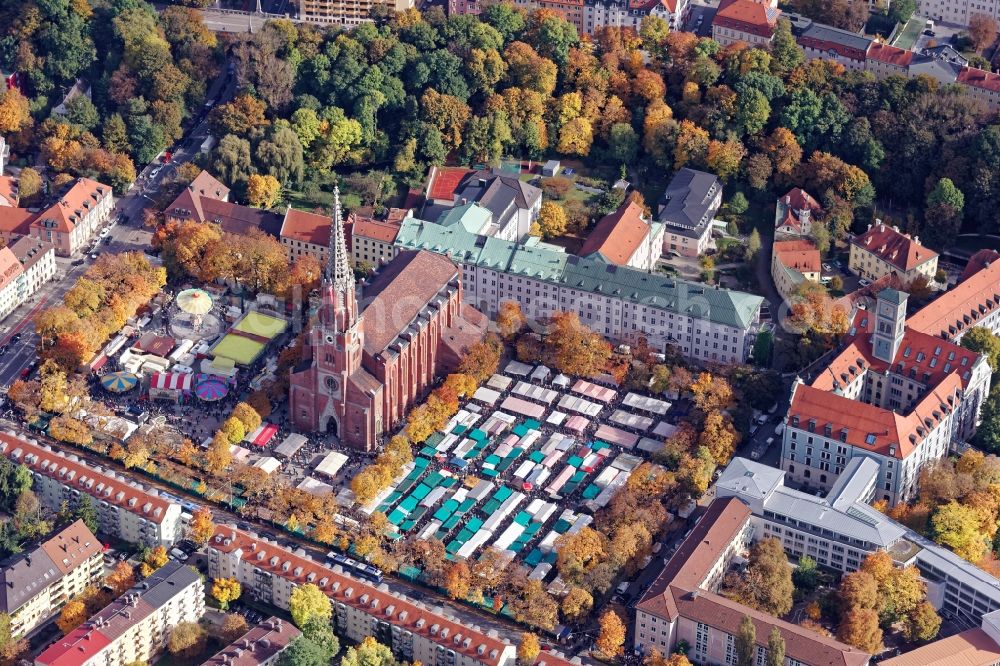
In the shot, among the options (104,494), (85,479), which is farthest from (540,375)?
(85,479)

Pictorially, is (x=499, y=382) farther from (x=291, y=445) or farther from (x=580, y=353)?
(x=291, y=445)

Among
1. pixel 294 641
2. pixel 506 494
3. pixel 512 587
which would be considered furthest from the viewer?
pixel 506 494

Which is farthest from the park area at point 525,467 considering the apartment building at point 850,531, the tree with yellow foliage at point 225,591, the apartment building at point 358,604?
the tree with yellow foliage at point 225,591

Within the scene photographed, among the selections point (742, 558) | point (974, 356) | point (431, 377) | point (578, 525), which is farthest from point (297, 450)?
point (974, 356)

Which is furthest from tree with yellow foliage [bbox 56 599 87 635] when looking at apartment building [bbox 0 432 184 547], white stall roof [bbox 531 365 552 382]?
white stall roof [bbox 531 365 552 382]

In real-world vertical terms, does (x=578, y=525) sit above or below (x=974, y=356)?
below

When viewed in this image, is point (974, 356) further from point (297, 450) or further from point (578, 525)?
point (297, 450)

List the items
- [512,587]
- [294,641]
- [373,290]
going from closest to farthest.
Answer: [294,641]
[512,587]
[373,290]
